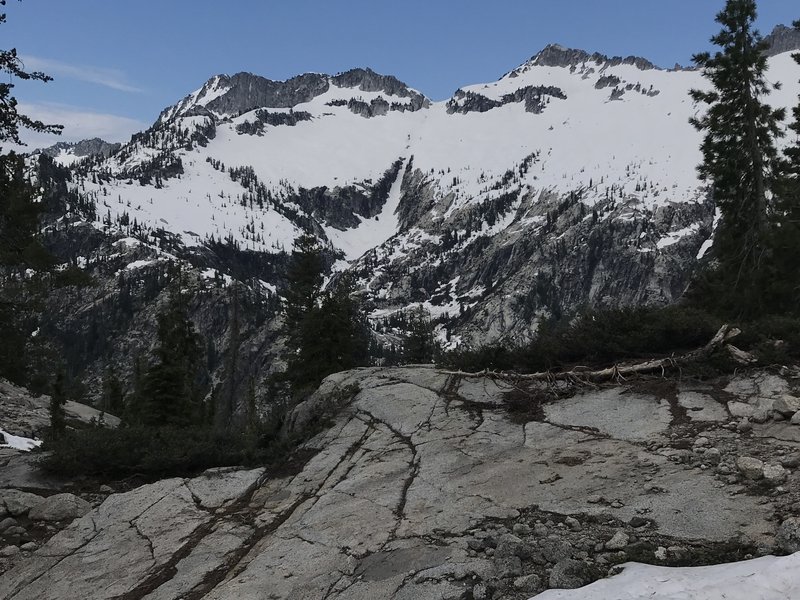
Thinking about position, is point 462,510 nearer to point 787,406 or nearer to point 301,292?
point 787,406

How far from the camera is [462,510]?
6508 mm

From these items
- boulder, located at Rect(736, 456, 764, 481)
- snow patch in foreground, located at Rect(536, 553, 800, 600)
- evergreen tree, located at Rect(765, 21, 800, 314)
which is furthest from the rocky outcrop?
evergreen tree, located at Rect(765, 21, 800, 314)

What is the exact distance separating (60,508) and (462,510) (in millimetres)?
6535

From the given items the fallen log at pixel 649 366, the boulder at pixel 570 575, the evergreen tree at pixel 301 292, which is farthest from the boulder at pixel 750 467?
the evergreen tree at pixel 301 292

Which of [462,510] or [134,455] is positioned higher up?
[462,510]

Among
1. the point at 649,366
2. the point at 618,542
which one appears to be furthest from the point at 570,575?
the point at 649,366

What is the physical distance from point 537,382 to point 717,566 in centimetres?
627

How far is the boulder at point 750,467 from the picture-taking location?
5906 mm

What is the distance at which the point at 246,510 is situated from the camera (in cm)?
796

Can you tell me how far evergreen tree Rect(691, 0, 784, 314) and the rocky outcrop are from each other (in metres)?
14.2

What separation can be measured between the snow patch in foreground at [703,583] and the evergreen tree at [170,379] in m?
23.5

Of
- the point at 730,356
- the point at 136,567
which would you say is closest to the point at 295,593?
the point at 136,567

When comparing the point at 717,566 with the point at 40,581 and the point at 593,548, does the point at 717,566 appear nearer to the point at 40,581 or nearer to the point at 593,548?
the point at 593,548

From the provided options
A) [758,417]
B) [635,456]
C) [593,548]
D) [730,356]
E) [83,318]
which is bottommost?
[83,318]
